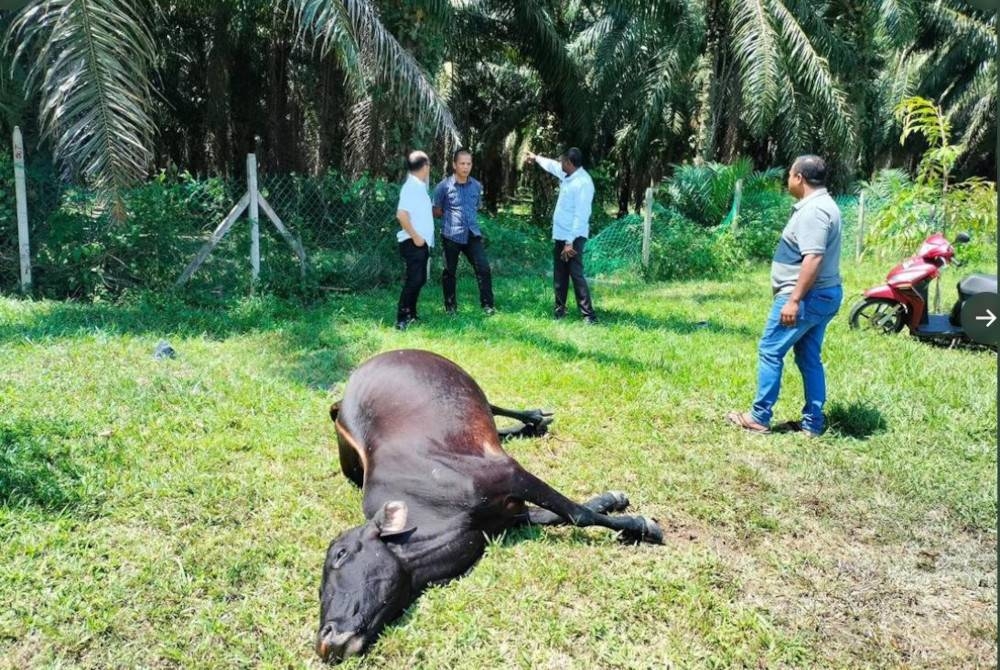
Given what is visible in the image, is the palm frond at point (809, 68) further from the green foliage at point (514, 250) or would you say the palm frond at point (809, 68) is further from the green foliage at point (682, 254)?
the green foliage at point (514, 250)

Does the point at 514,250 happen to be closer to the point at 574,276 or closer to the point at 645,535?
the point at 574,276

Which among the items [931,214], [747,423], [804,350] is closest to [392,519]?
[747,423]

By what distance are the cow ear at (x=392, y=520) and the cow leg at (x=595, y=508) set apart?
32.1 inches

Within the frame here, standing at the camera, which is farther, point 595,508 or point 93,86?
point 93,86

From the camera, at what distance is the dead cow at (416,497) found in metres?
2.94

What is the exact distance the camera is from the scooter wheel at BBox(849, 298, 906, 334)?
793cm

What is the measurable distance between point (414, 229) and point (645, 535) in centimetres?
471

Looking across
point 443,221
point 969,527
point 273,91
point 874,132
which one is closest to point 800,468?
point 969,527

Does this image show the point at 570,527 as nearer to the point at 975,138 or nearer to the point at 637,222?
the point at 637,222

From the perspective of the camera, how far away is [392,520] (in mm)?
3172

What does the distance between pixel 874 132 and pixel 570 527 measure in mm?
29999

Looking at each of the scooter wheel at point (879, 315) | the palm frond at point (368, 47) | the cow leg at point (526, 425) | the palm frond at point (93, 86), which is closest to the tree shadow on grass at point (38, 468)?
the cow leg at point (526, 425)

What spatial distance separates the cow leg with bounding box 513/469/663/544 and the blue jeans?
1784 mm

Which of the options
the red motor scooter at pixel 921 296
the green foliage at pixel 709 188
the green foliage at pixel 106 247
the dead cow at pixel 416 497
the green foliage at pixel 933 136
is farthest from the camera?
the green foliage at pixel 709 188
